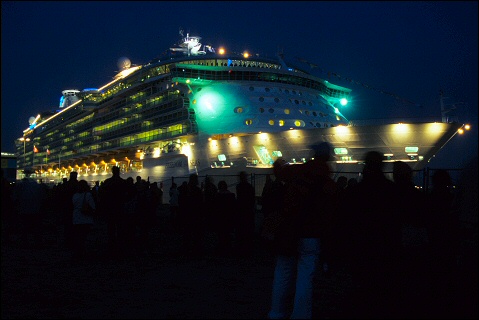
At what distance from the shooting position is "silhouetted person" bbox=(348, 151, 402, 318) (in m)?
4.00

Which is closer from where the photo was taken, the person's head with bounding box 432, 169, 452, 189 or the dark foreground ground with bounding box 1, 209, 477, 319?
the dark foreground ground with bounding box 1, 209, 477, 319

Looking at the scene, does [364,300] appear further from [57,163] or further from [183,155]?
[57,163]

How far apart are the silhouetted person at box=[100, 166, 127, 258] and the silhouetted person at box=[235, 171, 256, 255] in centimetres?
227

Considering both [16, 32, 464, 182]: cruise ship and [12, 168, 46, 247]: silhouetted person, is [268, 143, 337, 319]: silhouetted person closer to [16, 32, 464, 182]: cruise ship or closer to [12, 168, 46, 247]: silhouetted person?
[12, 168, 46, 247]: silhouetted person

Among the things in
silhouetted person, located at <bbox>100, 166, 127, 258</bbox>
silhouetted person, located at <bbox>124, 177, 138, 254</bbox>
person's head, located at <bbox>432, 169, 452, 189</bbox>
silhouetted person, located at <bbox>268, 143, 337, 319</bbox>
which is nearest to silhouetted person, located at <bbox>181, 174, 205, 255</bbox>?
silhouetted person, located at <bbox>124, 177, 138, 254</bbox>

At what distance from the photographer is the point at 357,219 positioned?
405 cm

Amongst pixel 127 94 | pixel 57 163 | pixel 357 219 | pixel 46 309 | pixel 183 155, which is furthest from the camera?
pixel 57 163

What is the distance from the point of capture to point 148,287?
6.20 meters

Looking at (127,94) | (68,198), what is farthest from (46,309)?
(127,94)

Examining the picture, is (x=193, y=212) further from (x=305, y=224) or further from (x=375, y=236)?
(x=375, y=236)

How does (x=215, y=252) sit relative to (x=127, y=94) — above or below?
below

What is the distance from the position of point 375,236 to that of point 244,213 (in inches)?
199

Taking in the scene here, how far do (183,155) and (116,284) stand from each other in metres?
24.6

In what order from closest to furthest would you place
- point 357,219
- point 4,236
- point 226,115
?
point 357,219 < point 4,236 < point 226,115
